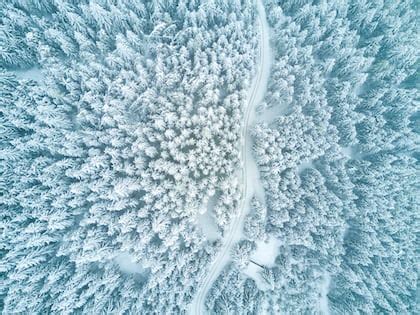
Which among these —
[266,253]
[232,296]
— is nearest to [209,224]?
[266,253]

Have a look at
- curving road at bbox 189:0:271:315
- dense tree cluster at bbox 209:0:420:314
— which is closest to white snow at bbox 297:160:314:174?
dense tree cluster at bbox 209:0:420:314

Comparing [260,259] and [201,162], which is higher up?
[201,162]

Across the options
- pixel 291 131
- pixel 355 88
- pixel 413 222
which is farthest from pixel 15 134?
pixel 413 222

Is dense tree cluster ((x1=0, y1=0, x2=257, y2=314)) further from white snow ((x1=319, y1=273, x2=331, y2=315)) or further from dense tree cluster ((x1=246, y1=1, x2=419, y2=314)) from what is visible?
white snow ((x1=319, y1=273, x2=331, y2=315))

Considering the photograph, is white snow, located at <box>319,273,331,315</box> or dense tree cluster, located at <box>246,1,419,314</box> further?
white snow, located at <box>319,273,331,315</box>

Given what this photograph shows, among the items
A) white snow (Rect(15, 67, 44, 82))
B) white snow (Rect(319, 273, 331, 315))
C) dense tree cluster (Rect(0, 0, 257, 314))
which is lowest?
white snow (Rect(319, 273, 331, 315))

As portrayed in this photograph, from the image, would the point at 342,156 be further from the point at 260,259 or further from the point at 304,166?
the point at 260,259
